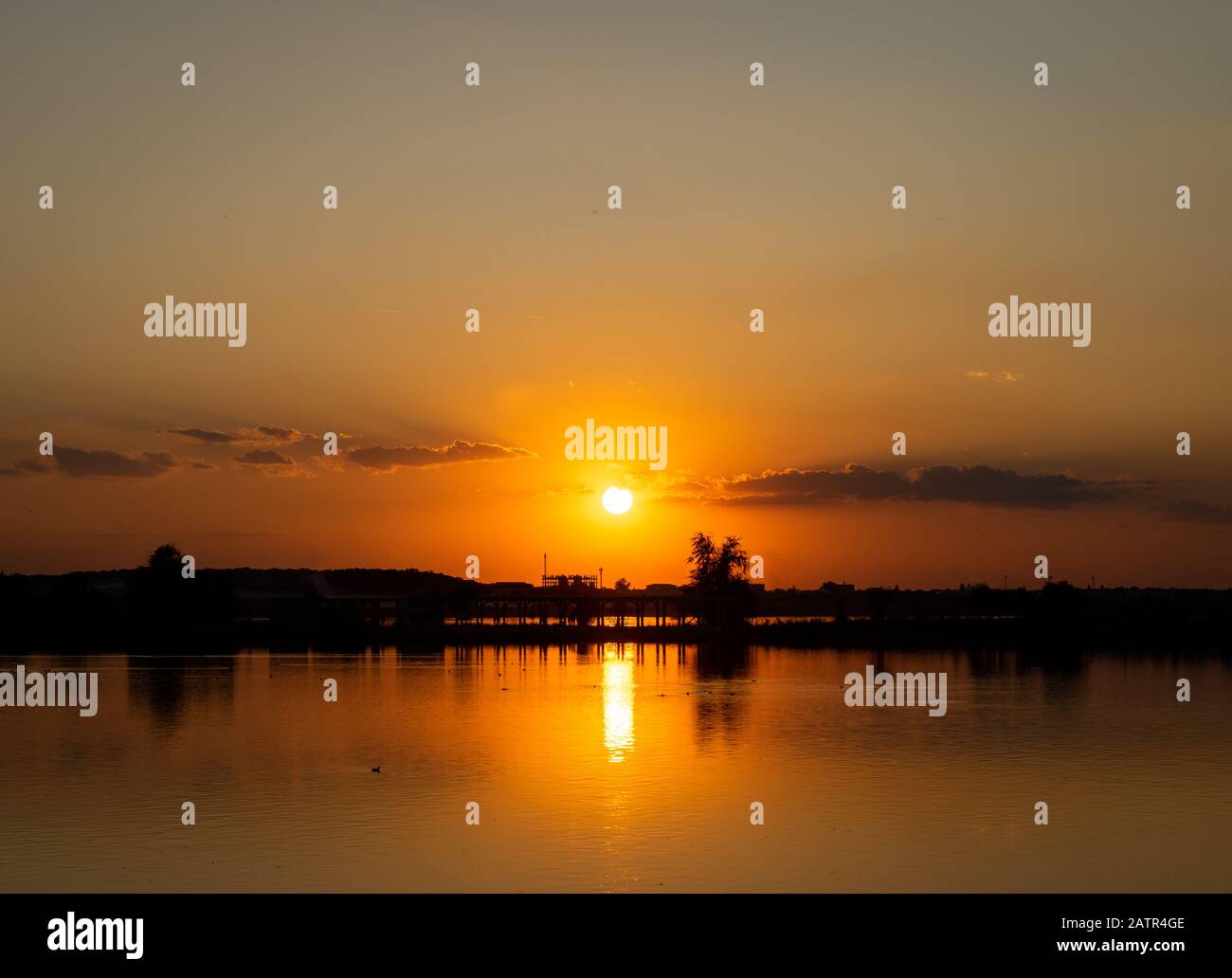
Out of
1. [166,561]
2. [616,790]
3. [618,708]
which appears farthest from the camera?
[166,561]

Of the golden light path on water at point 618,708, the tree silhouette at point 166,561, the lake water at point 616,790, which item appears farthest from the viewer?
the tree silhouette at point 166,561

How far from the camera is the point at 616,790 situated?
5059cm

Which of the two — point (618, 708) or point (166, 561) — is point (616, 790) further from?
point (166, 561)

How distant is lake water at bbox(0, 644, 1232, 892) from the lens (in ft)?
119

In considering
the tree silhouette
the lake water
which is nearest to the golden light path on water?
the lake water

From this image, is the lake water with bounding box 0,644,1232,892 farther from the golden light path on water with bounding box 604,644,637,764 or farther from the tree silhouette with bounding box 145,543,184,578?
the tree silhouette with bounding box 145,543,184,578

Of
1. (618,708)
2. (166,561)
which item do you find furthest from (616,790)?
(166,561)

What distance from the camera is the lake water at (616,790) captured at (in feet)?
119

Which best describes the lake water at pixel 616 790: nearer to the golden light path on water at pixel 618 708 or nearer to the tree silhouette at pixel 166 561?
the golden light path on water at pixel 618 708

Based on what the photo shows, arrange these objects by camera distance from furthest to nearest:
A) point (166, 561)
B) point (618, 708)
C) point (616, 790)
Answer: point (166, 561) < point (618, 708) < point (616, 790)

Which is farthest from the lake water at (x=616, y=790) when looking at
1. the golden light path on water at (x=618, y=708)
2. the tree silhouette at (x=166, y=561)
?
the tree silhouette at (x=166, y=561)

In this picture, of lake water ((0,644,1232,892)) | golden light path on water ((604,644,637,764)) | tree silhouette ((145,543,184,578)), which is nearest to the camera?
lake water ((0,644,1232,892))
